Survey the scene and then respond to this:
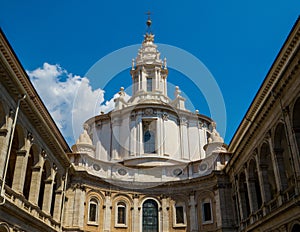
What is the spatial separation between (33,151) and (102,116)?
67.9ft

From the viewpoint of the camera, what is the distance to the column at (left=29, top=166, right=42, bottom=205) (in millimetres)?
22766

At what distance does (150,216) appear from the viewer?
34.2m

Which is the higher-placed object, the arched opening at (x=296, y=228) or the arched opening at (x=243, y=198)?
the arched opening at (x=243, y=198)

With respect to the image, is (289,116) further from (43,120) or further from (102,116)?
(102,116)

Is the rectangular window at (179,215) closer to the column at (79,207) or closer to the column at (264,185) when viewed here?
the column at (79,207)

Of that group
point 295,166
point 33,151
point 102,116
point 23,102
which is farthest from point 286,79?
point 102,116

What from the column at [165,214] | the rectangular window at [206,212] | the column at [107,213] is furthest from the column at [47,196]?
the rectangular window at [206,212]

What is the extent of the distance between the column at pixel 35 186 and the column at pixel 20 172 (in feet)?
8.64

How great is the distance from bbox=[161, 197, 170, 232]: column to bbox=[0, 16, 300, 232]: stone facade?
97mm

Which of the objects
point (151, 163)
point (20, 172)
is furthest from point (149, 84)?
point (20, 172)

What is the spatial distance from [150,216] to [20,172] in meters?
17.3

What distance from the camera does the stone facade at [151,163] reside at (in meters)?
19.0

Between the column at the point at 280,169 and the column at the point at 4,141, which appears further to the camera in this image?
the column at the point at 280,169

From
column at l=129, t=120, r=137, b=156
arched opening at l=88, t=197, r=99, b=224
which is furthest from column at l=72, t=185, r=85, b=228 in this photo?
column at l=129, t=120, r=137, b=156
